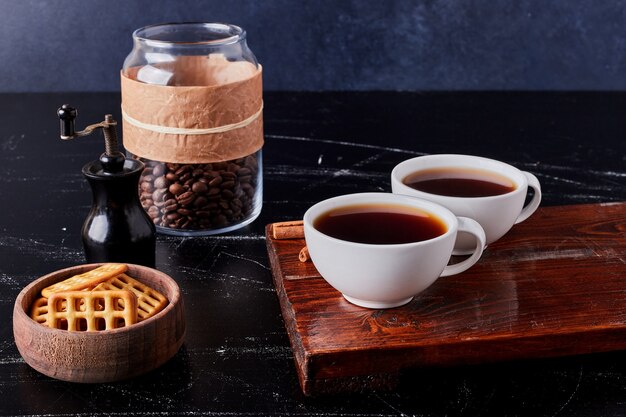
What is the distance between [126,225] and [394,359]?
0.37 m

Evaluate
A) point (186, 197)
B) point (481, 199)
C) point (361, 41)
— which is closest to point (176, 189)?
point (186, 197)

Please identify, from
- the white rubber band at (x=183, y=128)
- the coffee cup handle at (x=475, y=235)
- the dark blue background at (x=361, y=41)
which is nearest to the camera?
the coffee cup handle at (x=475, y=235)

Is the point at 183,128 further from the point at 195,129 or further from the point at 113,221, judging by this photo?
the point at 113,221

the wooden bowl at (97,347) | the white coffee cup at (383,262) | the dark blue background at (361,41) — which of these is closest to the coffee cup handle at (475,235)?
the white coffee cup at (383,262)

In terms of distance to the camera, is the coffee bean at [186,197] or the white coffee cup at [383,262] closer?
the white coffee cup at [383,262]

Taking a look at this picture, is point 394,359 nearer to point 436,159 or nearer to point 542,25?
point 436,159

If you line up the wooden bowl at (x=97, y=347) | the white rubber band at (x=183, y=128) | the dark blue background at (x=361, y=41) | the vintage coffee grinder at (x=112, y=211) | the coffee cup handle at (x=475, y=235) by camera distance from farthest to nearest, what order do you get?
the dark blue background at (x=361, y=41) → the white rubber band at (x=183, y=128) → the vintage coffee grinder at (x=112, y=211) → the coffee cup handle at (x=475, y=235) → the wooden bowl at (x=97, y=347)

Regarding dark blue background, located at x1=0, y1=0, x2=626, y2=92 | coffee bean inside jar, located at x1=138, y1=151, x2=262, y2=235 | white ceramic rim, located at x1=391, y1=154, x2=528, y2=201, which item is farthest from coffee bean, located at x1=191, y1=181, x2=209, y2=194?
dark blue background, located at x1=0, y1=0, x2=626, y2=92

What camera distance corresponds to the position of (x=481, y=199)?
3.40ft

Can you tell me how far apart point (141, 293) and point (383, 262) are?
0.25 metres

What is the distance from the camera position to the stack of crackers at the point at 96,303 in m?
0.89

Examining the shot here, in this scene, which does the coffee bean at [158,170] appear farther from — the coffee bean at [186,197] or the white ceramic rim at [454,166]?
the white ceramic rim at [454,166]

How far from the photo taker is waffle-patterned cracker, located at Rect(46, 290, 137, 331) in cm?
89

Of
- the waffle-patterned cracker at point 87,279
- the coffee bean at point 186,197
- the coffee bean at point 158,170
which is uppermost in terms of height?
the waffle-patterned cracker at point 87,279
